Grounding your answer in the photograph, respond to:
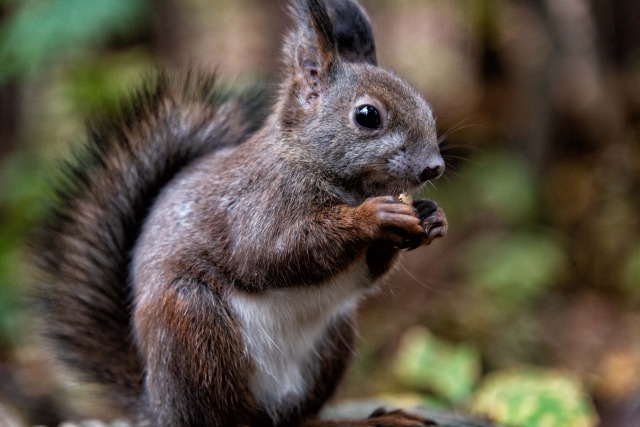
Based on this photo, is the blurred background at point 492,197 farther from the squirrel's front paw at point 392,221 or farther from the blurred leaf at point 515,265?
the squirrel's front paw at point 392,221

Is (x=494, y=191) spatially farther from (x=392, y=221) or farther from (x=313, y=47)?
(x=392, y=221)

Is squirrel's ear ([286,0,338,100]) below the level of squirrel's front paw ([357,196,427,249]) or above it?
above

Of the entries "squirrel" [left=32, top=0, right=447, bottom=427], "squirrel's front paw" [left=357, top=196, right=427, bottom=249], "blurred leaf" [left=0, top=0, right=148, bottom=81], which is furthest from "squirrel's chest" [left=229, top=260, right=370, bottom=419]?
"blurred leaf" [left=0, top=0, right=148, bottom=81]

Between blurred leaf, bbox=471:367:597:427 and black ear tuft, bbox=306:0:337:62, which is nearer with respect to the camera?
black ear tuft, bbox=306:0:337:62

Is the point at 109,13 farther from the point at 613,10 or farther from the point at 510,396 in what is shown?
the point at 613,10

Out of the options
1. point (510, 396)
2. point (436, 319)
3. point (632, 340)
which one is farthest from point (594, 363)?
point (510, 396)

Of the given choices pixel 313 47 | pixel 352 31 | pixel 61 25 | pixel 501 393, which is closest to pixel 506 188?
pixel 501 393

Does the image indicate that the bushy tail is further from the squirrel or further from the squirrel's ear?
the squirrel's ear
